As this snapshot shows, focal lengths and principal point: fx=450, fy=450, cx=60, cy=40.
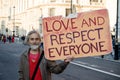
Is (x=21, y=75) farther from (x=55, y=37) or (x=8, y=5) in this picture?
(x=8, y=5)

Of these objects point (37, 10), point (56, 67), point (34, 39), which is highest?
point (37, 10)

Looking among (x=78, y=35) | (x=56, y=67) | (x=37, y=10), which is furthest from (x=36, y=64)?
(x=37, y=10)

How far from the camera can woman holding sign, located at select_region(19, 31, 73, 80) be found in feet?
17.0

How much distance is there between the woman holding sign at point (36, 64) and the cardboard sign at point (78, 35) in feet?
0.39

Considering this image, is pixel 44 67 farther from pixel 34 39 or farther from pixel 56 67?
pixel 34 39

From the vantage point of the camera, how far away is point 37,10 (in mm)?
80062

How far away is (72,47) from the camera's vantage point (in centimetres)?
537

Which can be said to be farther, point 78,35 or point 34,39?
point 78,35

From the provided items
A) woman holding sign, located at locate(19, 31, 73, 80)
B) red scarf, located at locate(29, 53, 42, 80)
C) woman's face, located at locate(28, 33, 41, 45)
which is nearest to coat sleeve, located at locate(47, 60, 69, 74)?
woman holding sign, located at locate(19, 31, 73, 80)

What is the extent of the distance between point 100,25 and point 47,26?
0.64 m

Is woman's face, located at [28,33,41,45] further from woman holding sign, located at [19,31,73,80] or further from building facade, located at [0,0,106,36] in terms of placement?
building facade, located at [0,0,106,36]

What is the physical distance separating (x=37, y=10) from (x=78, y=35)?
74987mm

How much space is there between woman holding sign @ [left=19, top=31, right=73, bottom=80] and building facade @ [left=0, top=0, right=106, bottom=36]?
2197 inches

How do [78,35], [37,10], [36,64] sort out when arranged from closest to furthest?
[36,64]
[78,35]
[37,10]
